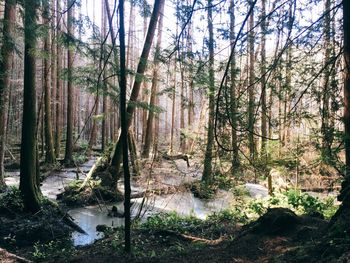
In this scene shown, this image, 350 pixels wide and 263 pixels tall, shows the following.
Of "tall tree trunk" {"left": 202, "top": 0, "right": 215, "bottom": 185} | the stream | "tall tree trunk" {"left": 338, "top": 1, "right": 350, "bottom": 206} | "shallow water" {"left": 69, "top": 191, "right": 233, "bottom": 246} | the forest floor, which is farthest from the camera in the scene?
the stream

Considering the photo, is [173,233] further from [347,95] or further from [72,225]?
[347,95]

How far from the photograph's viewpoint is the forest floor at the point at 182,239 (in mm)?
4010

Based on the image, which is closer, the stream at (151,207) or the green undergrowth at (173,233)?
the green undergrowth at (173,233)

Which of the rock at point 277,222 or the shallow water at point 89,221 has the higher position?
the rock at point 277,222

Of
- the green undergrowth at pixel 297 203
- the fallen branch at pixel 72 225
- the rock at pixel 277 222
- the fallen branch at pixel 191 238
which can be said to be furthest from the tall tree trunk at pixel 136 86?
the rock at pixel 277 222

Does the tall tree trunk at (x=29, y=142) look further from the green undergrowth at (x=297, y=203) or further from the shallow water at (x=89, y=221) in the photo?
the green undergrowth at (x=297, y=203)

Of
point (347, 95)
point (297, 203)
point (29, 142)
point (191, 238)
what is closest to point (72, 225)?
point (29, 142)

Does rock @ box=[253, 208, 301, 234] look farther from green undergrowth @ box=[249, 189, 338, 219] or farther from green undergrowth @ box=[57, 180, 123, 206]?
green undergrowth @ box=[57, 180, 123, 206]

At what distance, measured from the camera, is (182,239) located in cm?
654

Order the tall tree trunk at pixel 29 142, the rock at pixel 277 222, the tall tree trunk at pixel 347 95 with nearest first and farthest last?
the tall tree trunk at pixel 347 95, the rock at pixel 277 222, the tall tree trunk at pixel 29 142

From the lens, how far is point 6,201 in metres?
8.64

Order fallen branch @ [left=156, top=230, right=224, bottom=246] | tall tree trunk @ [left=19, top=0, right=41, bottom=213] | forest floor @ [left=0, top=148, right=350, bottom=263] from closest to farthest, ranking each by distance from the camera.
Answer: forest floor @ [left=0, top=148, right=350, bottom=263]
fallen branch @ [left=156, top=230, right=224, bottom=246]
tall tree trunk @ [left=19, top=0, right=41, bottom=213]

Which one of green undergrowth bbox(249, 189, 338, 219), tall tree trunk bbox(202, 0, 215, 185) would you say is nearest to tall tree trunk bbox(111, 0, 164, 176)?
tall tree trunk bbox(202, 0, 215, 185)

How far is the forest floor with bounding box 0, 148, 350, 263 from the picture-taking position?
401 cm
